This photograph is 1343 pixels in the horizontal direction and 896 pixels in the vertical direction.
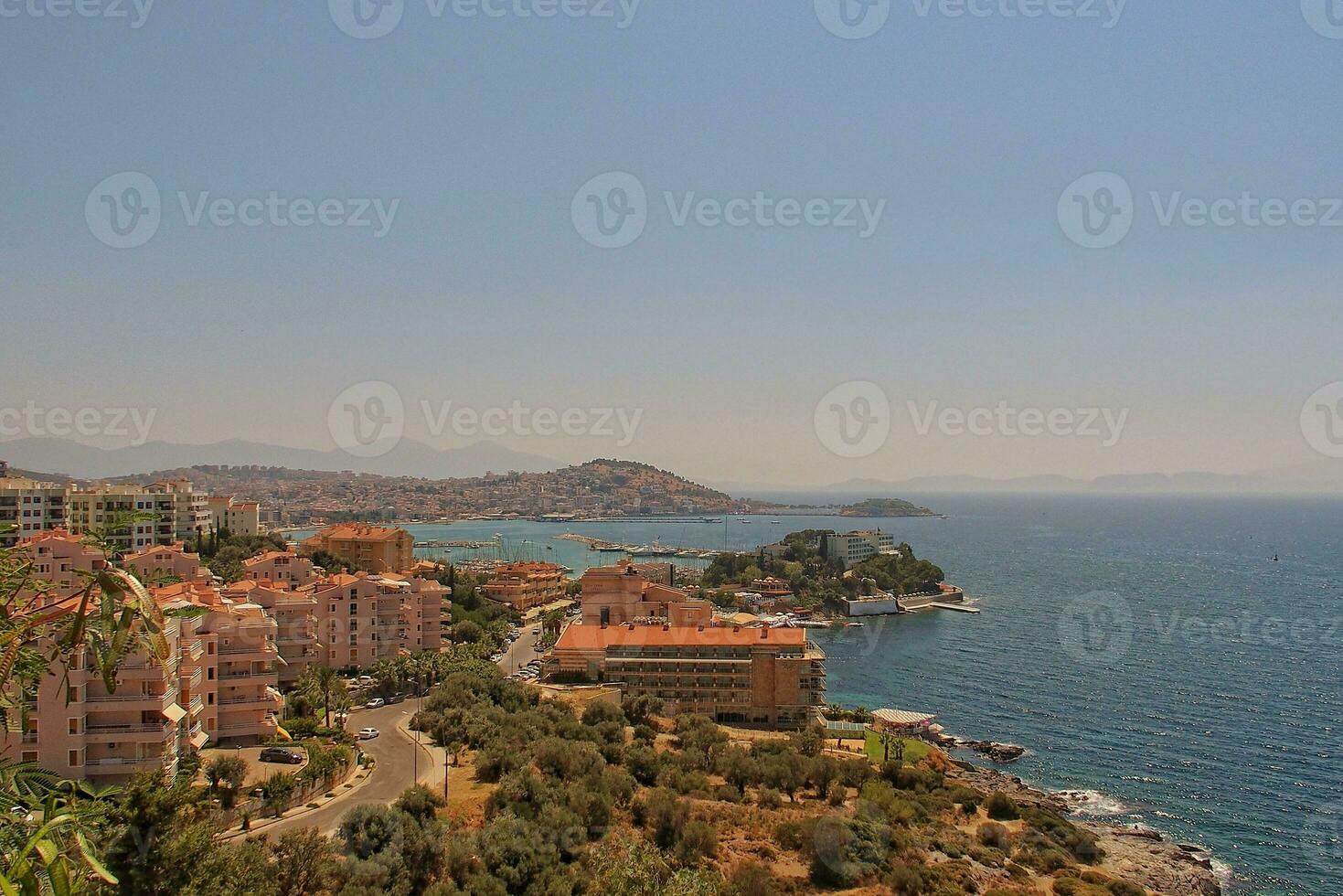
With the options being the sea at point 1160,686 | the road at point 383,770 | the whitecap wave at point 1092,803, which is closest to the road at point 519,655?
the road at point 383,770

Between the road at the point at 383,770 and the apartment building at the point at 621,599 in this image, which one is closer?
the road at the point at 383,770

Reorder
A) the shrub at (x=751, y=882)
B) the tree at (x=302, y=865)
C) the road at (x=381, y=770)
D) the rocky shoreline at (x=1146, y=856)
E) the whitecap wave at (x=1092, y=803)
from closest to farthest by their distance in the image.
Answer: the tree at (x=302, y=865), the shrub at (x=751, y=882), the road at (x=381, y=770), the rocky shoreline at (x=1146, y=856), the whitecap wave at (x=1092, y=803)

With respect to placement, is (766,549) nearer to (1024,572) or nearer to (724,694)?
(1024,572)

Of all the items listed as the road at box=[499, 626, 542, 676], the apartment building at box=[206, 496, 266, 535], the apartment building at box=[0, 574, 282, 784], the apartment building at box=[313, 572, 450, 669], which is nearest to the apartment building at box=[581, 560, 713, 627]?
the road at box=[499, 626, 542, 676]

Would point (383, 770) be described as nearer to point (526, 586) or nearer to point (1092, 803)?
point (1092, 803)

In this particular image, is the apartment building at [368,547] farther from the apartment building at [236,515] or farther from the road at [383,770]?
the road at [383,770]

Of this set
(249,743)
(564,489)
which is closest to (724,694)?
(249,743)
